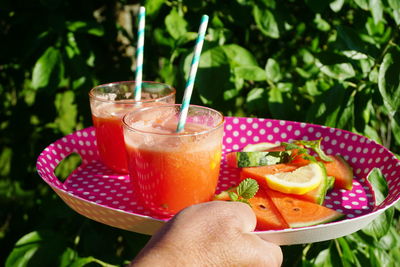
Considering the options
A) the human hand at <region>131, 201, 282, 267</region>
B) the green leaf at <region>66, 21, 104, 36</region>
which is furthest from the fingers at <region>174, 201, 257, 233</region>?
the green leaf at <region>66, 21, 104, 36</region>

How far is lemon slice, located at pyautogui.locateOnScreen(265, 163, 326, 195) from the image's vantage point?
1.12 meters

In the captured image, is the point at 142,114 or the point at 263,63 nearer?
the point at 142,114

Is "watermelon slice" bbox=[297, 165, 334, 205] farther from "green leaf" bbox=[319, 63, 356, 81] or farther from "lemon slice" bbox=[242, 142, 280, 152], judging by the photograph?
"green leaf" bbox=[319, 63, 356, 81]

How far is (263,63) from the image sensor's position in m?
2.35

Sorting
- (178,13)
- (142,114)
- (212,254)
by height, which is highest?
(178,13)

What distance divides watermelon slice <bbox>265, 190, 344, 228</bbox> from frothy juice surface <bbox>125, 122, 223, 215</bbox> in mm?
182

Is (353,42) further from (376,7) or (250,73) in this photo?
(250,73)

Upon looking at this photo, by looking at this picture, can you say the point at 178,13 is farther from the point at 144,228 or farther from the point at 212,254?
the point at 212,254

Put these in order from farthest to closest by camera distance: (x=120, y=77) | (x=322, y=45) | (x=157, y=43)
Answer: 1. (x=322, y=45)
2. (x=120, y=77)
3. (x=157, y=43)

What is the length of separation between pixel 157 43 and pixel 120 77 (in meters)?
0.31

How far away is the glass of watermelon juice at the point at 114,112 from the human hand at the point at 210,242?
0.49 meters

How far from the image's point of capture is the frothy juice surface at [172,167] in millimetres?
1031

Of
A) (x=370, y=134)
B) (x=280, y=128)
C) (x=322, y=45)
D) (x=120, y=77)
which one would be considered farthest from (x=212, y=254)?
(x=322, y=45)

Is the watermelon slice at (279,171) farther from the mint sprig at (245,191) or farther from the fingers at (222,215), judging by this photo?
the fingers at (222,215)
